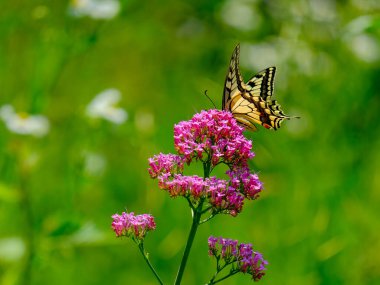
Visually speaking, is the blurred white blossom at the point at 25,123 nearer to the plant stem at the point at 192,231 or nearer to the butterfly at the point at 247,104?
the butterfly at the point at 247,104

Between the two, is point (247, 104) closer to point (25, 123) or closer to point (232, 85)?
point (232, 85)

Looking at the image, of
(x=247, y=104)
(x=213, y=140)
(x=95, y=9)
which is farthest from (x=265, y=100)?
(x=95, y=9)

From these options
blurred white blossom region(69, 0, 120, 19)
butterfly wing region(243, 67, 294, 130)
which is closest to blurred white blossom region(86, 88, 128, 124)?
blurred white blossom region(69, 0, 120, 19)

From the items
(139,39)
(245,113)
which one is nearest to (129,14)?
(139,39)

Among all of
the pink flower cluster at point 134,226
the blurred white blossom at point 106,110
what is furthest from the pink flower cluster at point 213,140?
the blurred white blossom at point 106,110

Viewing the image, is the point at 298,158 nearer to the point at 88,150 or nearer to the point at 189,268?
the point at 189,268
